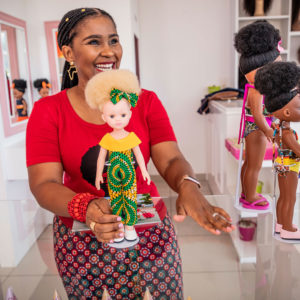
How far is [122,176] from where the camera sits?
538 millimetres

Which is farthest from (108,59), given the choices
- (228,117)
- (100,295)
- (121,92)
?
(228,117)

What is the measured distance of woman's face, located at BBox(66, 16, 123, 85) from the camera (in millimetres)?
632

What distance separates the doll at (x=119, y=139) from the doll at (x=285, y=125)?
0.69 feet

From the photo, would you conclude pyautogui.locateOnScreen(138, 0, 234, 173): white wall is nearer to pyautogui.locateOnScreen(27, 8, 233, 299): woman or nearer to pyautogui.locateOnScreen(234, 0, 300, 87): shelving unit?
pyautogui.locateOnScreen(234, 0, 300, 87): shelving unit

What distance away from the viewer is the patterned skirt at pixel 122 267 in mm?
688

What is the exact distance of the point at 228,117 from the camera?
151 cm

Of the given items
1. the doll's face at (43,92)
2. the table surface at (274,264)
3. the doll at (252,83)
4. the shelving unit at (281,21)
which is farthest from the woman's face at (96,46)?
the shelving unit at (281,21)

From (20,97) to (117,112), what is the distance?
1707mm

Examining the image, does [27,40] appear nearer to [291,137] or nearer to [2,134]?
[2,134]

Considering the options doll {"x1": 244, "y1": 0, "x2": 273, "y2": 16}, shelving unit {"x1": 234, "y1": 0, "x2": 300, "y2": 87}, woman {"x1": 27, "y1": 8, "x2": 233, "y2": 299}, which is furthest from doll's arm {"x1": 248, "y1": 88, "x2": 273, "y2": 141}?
doll {"x1": 244, "y1": 0, "x2": 273, "y2": 16}

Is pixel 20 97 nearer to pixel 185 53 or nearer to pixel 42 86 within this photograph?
pixel 42 86

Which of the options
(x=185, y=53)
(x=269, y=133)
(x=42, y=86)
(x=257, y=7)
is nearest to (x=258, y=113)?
(x=269, y=133)

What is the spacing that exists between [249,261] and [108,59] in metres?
0.53

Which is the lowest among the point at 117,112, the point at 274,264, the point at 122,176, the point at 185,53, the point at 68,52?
the point at 274,264
